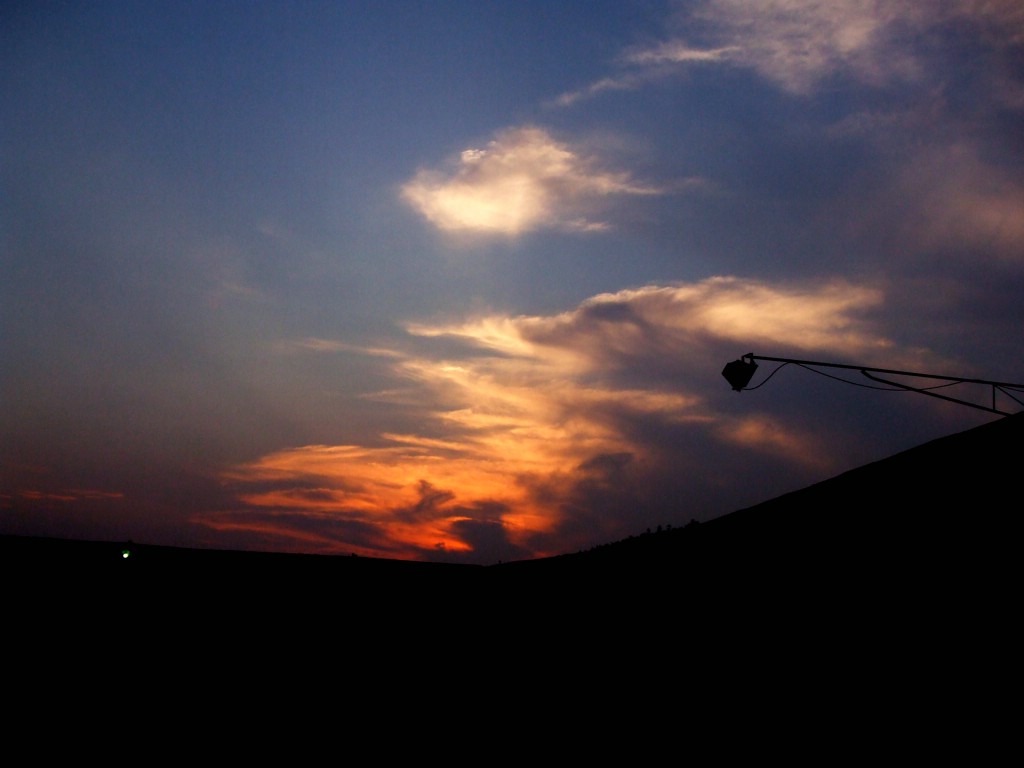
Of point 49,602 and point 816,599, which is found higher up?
point 816,599

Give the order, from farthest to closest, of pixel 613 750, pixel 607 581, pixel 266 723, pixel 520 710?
pixel 266 723 → pixel 520 710 → pixel 607 581 → pixel 613 750

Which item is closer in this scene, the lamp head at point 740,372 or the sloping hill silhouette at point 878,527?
the sloping hill silhouette at point 878,527

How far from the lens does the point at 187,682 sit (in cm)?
1255

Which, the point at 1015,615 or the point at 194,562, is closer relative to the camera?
the point at 1015,615

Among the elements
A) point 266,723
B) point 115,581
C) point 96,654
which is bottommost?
point 266,723

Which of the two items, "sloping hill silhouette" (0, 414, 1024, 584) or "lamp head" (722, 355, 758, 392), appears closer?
"sloping hill silhouette" (0, 414, 1024, 584)

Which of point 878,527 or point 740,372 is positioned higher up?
point 740,372

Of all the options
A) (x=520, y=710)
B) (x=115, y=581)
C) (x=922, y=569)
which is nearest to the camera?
(x=922, y=569)

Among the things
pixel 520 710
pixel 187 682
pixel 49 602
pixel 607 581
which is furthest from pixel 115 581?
pixel 607 581

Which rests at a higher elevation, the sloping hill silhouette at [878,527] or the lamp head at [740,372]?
the lamp head at [740,372]

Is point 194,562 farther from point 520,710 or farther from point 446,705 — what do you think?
point 520,710

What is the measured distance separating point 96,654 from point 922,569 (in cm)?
1217

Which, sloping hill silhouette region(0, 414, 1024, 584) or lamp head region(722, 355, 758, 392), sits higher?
lamp head region(722, 355, 758, 392)

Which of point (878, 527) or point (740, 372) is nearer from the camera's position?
point (878, 527)
